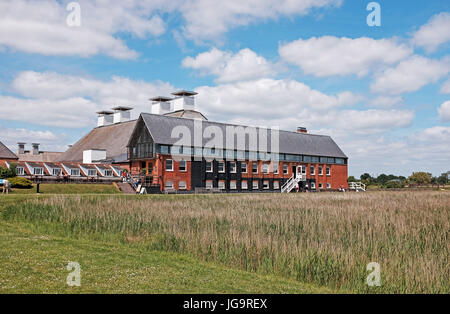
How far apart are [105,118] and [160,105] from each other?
1346 cm

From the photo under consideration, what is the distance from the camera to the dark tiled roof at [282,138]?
4534 centimetres

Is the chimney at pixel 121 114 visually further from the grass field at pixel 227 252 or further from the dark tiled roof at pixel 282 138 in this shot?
the grass field at pixel 227 252

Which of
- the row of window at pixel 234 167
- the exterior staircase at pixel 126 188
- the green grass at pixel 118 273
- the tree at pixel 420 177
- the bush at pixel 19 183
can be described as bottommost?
the green grass at pixel 118 273

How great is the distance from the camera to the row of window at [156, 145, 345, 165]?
44900 mm

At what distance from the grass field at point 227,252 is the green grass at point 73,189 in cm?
1701

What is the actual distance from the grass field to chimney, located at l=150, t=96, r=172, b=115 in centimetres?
4739

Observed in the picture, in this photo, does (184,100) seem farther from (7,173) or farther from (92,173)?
(7,173)

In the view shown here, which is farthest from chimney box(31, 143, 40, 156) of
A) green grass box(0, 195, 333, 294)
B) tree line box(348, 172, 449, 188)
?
green grass box(0, 195, 333, 294)

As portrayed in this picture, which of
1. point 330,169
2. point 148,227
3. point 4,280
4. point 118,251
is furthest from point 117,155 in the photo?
point 4,280

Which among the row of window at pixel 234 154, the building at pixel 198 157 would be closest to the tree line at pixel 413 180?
the building at pixel 198 157

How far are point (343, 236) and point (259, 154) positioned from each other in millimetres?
39557

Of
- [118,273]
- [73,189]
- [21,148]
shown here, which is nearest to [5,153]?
[21,148]
